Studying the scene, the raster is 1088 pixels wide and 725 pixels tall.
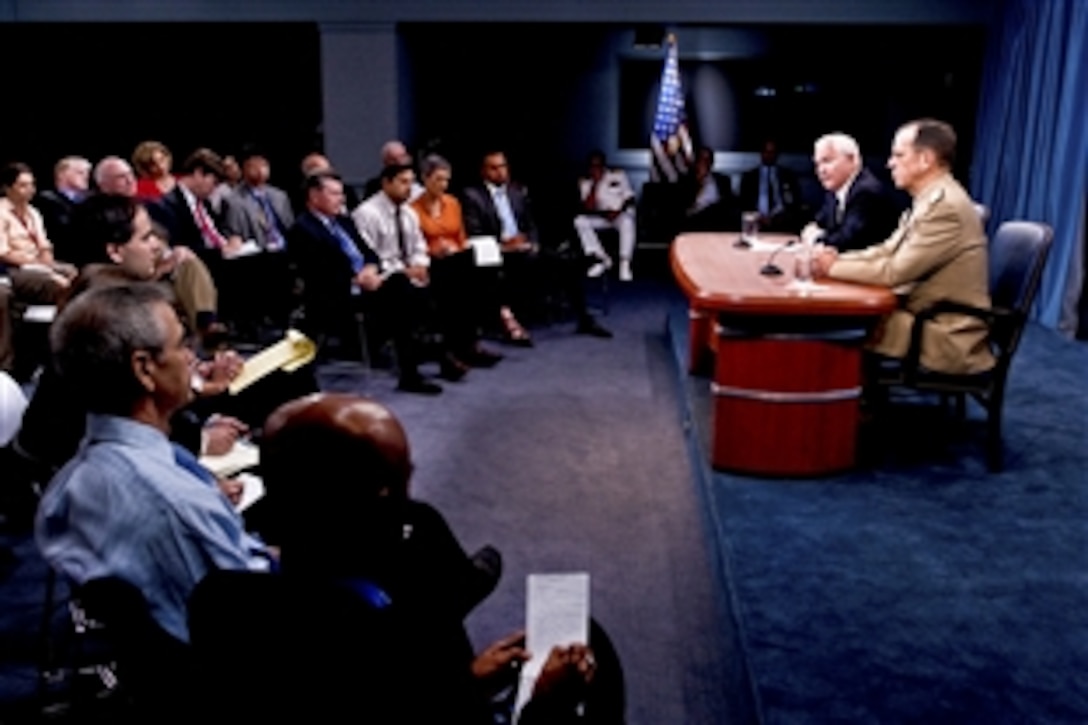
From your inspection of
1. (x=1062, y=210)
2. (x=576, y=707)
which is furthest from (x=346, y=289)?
(x=1062, y=210)

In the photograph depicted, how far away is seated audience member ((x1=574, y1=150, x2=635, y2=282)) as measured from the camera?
9.39 m

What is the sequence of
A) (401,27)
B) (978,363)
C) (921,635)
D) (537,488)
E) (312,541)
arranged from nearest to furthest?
(312,541) → (921,635) → (978,363) → (537,488) → (401,27)

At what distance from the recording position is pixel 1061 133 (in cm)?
713

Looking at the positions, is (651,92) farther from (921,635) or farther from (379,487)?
(379,487)

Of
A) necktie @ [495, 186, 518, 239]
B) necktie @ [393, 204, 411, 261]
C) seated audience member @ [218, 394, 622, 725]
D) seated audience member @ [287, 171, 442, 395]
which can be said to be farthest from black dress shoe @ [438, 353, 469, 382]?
seated audience member @ [218, 394, 622, 725]

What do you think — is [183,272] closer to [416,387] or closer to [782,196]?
[416,387]

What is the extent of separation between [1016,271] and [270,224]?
4833 millimetres

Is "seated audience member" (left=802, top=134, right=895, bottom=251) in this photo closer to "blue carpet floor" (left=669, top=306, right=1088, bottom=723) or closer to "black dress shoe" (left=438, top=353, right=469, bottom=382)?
"blue carpet floor" (left=669, top=306, right=1088, bottom=723)

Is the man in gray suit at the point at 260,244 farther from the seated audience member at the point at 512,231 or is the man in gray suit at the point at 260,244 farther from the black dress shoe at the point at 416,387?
the black dress shoe at the point at 416,387

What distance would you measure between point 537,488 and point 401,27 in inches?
275

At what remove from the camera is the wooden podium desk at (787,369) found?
354cm

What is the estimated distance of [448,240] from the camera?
6578mm

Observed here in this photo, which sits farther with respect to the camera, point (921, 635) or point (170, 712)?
point (921, 635)

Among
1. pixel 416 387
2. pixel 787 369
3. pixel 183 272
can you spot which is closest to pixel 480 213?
pixel 416 387
